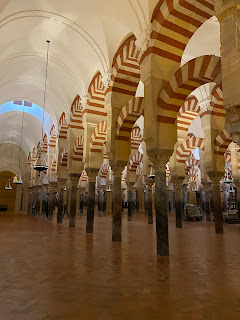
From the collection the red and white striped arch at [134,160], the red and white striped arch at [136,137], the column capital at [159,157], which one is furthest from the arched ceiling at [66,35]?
the red and white striped arch at [134,160]

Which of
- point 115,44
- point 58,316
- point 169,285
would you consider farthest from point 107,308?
point 115,44

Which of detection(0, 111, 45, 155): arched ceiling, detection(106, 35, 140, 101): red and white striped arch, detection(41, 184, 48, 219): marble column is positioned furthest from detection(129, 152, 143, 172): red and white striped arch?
detection(106, 35, 140, 101): red and white striped arch

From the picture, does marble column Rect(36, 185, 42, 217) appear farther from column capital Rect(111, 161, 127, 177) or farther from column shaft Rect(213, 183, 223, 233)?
column shaft Rect(213, 183, 223, 233)

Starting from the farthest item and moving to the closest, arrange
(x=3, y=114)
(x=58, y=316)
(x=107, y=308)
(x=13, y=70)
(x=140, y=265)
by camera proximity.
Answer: (x=3, y=114) < (x=13, y=70) < (x=140, y=265) < (x=107, y=308) < (x=58, y=316)

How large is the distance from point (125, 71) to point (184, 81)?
98.5 inches

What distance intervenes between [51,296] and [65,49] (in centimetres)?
725

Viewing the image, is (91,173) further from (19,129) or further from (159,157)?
(19,129)

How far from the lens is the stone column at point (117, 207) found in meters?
5.79

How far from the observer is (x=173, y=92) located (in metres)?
4.48

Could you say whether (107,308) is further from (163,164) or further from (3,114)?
(3,114)

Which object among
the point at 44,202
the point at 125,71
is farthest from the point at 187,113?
the point at 44,202

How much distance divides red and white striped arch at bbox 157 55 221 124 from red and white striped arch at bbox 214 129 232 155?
2.98m

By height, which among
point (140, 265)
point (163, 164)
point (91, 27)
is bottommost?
point (140, 265)

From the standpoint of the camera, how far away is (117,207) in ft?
19.7
